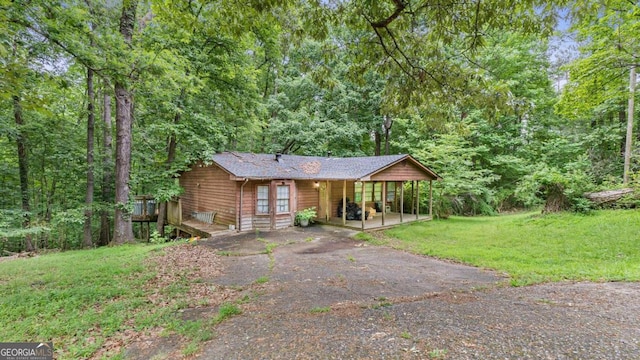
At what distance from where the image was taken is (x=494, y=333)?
10.5 ft

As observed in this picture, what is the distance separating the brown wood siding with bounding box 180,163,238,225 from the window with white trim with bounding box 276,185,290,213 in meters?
1.84

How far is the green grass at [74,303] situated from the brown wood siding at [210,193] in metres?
4.93

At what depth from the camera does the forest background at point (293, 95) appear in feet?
14.2

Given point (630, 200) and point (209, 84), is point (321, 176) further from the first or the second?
point (630, 200)

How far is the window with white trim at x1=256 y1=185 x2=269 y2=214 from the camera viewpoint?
11.9 m

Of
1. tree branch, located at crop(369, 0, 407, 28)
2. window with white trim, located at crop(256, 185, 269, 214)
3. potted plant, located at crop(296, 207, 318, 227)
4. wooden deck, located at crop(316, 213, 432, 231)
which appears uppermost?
tree branch, located at crop(369, 0, 407, 28)

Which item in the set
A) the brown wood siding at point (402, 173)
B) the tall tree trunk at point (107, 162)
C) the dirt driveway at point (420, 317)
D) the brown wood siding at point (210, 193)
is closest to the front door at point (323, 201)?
the brown wood siding at point (402, 173)

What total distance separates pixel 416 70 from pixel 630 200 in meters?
11.3

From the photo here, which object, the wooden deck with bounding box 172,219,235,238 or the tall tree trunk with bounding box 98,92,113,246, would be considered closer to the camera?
the wooden deck with bounding box 172,219,235,238

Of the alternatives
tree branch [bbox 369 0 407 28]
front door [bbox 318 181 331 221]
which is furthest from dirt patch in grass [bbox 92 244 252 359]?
front door [bbox 318 181 331 221]

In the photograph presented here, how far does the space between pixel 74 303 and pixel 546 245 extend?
11.3 meters

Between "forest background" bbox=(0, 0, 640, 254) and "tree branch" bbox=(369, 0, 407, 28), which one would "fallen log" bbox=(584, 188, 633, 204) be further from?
"tree branch" bbox=(369, 0, 407, 28)

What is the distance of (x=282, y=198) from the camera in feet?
40.2

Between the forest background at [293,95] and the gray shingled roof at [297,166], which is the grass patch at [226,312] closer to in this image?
the forest background at [293,95]
